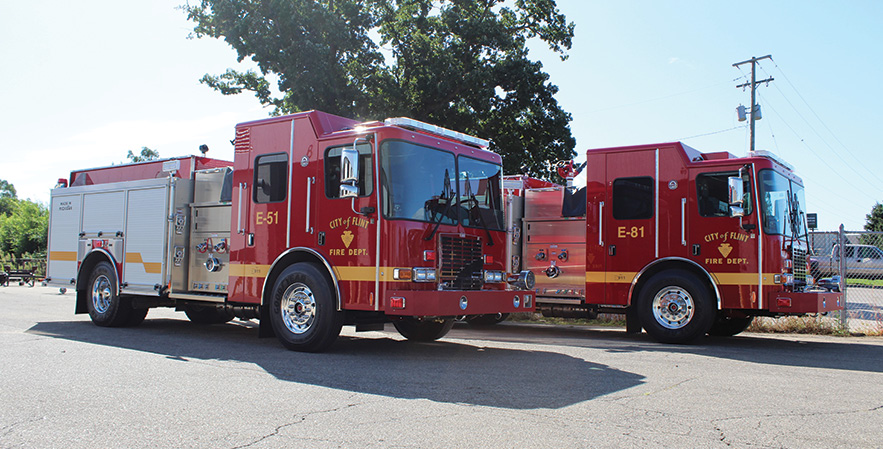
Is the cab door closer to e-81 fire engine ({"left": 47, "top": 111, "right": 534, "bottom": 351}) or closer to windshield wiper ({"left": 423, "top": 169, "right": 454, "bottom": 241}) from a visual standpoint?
e-81 fire engine ({"left": 47, "top": 111, "right": 534, "bottom": 351})

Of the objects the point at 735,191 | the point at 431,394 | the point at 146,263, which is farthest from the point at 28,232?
the point at 431,394

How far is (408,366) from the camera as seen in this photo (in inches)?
311

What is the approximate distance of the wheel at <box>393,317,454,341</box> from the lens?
10516 mm

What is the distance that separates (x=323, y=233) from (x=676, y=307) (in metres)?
5.33

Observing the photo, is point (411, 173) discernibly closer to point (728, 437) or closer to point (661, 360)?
point (661, 360)

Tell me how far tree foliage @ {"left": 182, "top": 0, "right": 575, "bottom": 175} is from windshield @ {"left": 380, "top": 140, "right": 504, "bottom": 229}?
47.2ft

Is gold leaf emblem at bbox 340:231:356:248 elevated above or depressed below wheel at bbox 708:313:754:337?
above

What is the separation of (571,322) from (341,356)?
780cm

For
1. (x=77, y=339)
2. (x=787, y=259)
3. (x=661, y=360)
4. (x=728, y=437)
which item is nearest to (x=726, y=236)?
(x=787, y=259)

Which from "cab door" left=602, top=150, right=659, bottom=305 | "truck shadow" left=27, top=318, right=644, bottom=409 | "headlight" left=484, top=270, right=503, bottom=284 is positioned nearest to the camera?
"truck shadow" left=27, top=318, right=644, bottom=409

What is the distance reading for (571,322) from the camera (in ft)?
50.2

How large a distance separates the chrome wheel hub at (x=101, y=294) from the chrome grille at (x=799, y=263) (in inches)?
433

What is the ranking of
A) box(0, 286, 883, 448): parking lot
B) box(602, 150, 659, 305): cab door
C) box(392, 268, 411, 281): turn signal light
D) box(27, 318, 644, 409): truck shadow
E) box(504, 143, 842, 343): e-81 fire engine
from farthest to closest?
box(602, 150, 659, 305): cab door
box(504, 143, 842, 343): e-81 fire engine
box(392, 268, 411, 281): turn signal light
box(27, 318, 644, 409): truck shadow
box(0, 286, 883, 448): parking lot

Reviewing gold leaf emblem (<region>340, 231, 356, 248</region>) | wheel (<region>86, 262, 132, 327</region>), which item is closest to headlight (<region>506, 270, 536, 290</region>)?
gold leaf emblem (<region>340, 231, 356, 248</region>)
